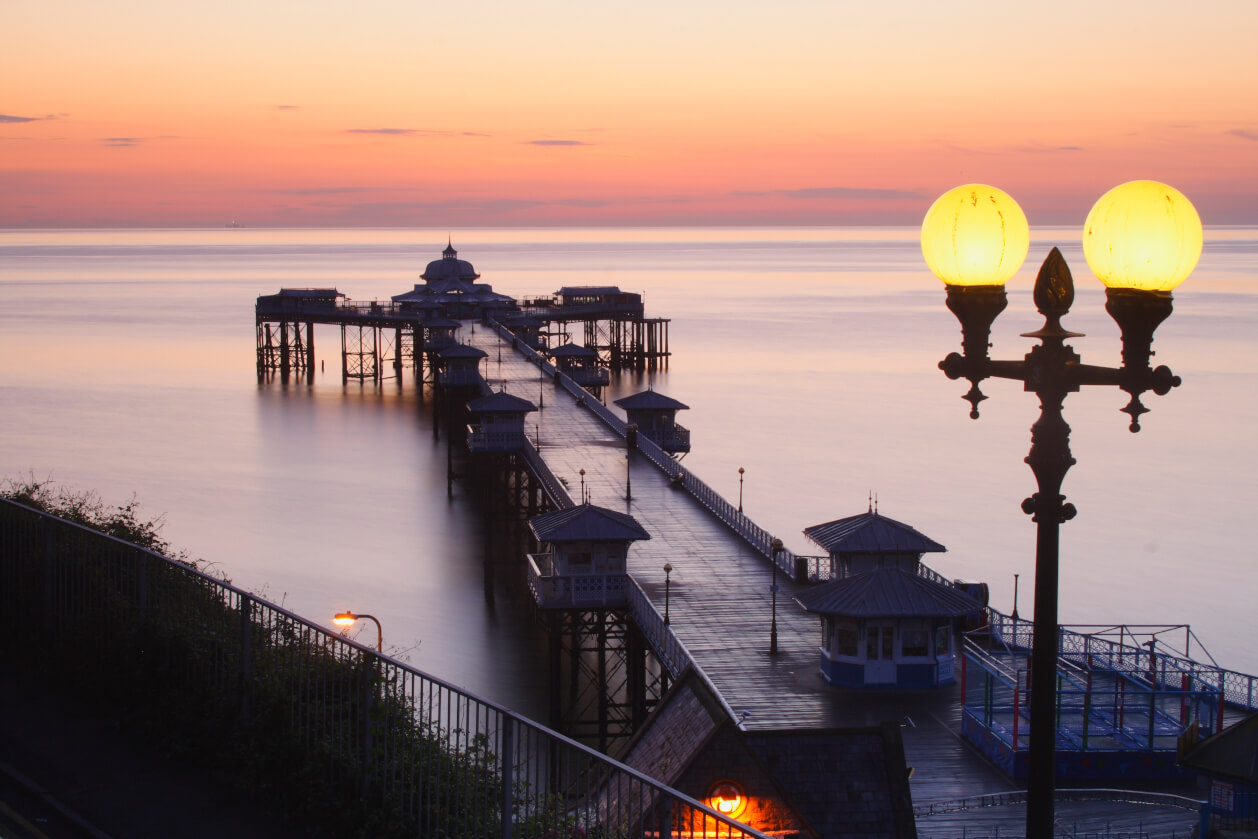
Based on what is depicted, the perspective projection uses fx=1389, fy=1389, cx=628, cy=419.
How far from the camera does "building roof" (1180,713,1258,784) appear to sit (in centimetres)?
1673

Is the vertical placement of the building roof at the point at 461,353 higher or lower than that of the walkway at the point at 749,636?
higher

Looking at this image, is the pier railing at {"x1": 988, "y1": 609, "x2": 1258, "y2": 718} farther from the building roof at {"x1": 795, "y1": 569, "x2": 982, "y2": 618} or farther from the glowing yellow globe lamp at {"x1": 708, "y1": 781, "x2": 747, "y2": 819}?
the glowing yellow globe lamp at {"x1": 708, "y1": 781, "x2": 747, "y2": 819}

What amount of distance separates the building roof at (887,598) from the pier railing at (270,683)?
41.9ft

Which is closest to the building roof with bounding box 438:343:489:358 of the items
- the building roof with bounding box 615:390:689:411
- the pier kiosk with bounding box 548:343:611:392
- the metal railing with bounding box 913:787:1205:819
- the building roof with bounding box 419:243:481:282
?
the pier kiosk with bounding box 548:343:611:392

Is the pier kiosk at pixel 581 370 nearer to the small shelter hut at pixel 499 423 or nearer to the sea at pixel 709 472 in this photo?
the sea at pixel 709 472

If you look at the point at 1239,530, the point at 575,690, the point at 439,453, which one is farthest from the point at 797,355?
the point at 575,690

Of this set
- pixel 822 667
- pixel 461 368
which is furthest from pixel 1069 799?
pixel 461 368

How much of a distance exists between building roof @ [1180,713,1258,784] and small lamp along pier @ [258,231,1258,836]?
2694mm

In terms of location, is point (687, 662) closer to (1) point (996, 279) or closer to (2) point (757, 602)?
(2) point (757, 602)

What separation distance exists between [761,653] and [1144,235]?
19183 millimetres

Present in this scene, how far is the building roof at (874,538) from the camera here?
28.6 m

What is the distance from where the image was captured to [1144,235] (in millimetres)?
6297

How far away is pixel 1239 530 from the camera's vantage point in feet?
165

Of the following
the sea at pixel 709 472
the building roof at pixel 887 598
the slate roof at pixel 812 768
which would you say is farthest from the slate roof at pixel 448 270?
the slate roof at pixel 812 768
